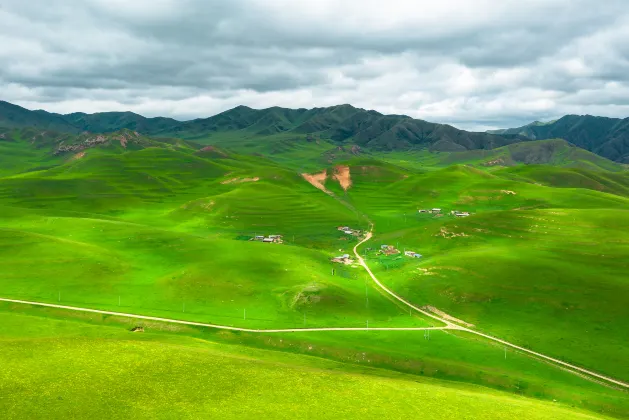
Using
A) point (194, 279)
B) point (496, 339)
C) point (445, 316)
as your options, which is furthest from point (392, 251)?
point (194, 279)

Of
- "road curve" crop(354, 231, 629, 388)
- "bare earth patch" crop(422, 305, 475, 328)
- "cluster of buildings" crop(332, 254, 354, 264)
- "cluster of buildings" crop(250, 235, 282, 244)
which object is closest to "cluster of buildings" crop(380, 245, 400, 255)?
"cluster of buildings" crop(332, 254, 354, 264)

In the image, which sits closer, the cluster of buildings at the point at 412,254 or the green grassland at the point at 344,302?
the green grassland at the point at 344,302

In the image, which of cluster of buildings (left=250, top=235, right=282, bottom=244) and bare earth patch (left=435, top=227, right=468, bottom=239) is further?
cluster of buildings (left=250, top=235, right=282, bottom=244)

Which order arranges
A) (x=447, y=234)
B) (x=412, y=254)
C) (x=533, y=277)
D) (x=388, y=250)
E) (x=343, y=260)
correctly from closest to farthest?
1. (x=533, y=277)
2. (x=343, y=260)
3. (x=412, y=254)
4. (x=388, y=250)
5. (x=447, y=234)

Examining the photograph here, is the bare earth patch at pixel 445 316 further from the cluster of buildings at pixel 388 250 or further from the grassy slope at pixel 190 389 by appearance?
the cluster of buildings at pixel 388 250

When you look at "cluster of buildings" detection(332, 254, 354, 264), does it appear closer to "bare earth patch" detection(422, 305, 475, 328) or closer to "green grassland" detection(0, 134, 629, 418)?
"green grassland" detection(0, 134, 629, 418)

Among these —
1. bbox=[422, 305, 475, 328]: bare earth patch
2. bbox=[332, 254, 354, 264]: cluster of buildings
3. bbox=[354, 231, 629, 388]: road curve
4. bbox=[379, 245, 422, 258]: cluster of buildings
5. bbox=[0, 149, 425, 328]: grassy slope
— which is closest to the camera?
bbox=[354, 231, 629, 388]: road curve

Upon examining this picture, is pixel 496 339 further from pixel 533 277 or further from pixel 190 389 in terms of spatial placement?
pixel 190 389

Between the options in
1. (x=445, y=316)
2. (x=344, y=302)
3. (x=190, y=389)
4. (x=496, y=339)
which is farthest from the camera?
(x=344, y=302)

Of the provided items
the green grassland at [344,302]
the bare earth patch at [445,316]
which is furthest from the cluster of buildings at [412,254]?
the bare earth patch at [445,316]
